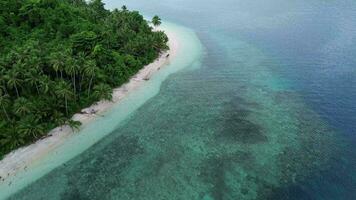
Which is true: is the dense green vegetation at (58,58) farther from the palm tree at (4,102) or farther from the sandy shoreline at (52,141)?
the sandy shoreline at (52,141)

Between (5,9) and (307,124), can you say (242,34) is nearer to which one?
(307,124)

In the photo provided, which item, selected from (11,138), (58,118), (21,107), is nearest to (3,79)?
(21,107)

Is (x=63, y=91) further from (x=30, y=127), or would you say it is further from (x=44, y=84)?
(x=30, y=127)

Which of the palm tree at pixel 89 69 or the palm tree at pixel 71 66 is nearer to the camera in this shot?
the palm tree at pixel 71 66

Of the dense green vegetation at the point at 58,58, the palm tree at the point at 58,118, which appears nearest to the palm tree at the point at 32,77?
the dense green vegetation at the point at 58,58

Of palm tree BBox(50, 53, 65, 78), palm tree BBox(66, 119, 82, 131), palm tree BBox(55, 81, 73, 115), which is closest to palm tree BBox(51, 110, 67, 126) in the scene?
palm tree BBox(66, 119, 82, 131)

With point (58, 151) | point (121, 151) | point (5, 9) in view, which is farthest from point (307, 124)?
point (5, 9)
